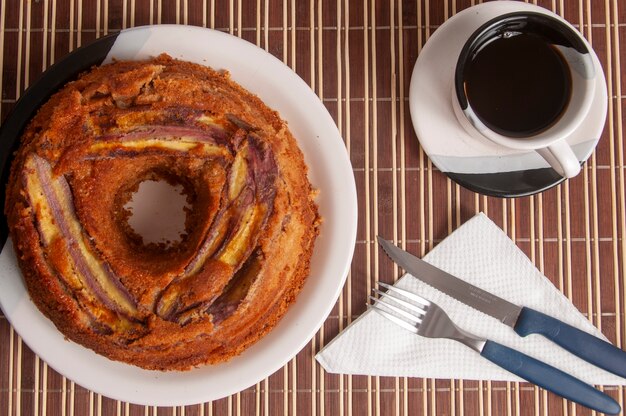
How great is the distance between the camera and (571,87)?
144 cm

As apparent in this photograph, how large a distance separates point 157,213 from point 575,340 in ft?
3.71

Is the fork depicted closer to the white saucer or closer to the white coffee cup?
the white saucer

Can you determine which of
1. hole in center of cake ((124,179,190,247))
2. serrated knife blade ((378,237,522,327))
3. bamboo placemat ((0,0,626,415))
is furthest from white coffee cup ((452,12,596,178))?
hole in center of cake ((124,179,190,247))

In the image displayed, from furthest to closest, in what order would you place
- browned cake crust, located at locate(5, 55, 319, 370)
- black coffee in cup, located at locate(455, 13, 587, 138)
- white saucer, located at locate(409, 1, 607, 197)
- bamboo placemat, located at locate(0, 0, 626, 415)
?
1. bamboo placemat, located at locate(0, 0, 626, 415)
2. white saucer, located at locate(409, 1, 607, 197)
3. black coffee in cup, located at locate(455, 13, 587, 138)
4. browned cake crust, located at locate(5, 55, 319, 370)

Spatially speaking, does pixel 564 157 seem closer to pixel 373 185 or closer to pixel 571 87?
pixel 571 87

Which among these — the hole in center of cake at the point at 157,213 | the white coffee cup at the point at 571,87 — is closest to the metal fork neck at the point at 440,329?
the white coffee cup at the point at 571,87

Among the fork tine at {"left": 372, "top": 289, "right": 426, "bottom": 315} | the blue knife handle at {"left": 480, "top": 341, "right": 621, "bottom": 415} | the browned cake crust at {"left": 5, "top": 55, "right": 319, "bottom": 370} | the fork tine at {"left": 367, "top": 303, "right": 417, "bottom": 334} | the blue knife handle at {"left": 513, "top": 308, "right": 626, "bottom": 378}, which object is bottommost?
the blue knife handle at {"left": 480, "top": 341, "right": 621, "bottom": 415}

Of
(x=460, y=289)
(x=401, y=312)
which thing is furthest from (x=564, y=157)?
(x=401, y=312)

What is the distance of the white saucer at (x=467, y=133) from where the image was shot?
5.07 ft

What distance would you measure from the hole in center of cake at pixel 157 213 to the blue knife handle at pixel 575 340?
0.92 meters

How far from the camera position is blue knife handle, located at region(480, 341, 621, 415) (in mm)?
1626

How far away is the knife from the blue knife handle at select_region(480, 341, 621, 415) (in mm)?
65

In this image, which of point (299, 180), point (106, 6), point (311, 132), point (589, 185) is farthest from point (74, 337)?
point (589, 185)

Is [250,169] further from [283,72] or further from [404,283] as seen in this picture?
[404,283]
